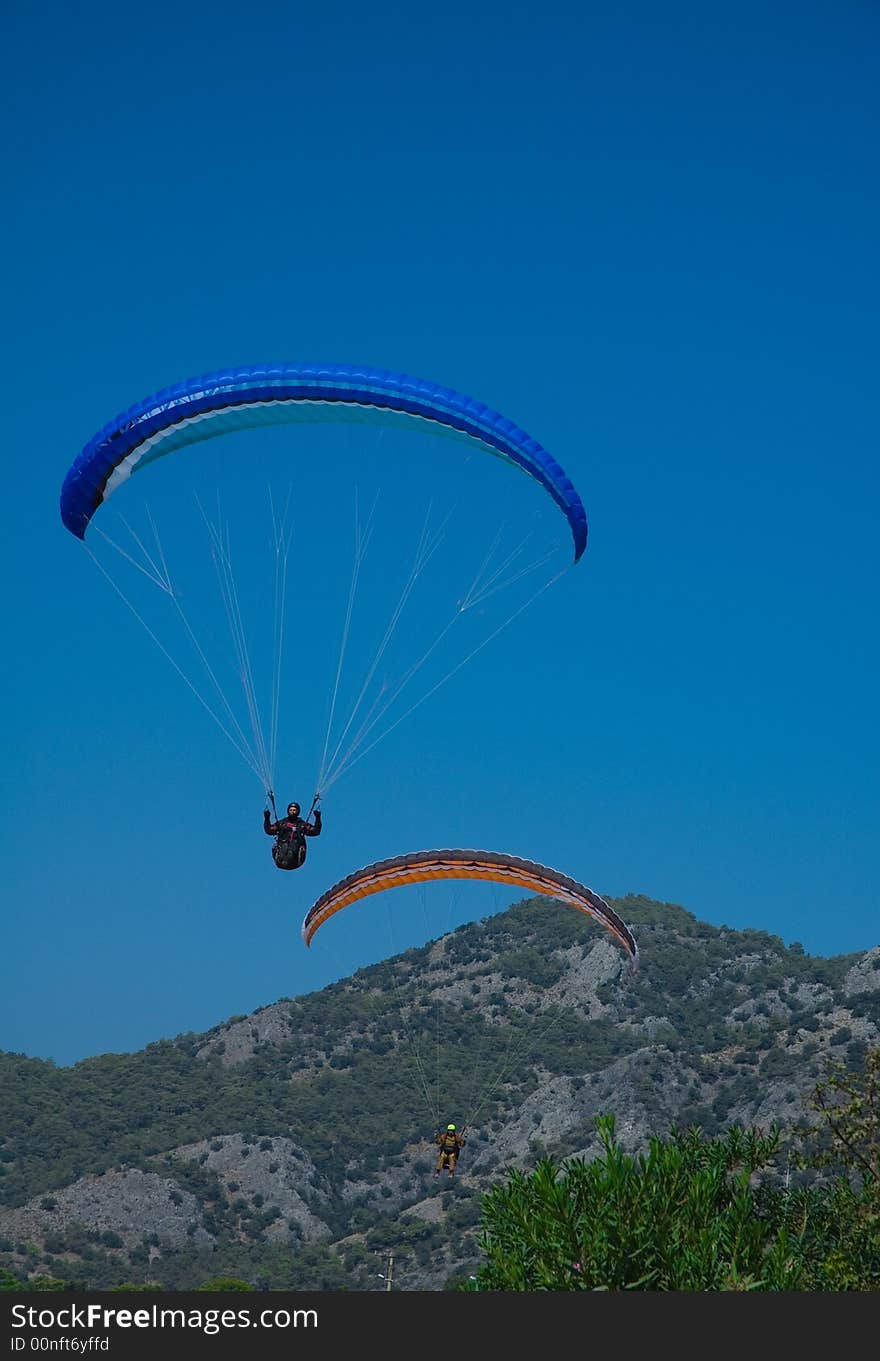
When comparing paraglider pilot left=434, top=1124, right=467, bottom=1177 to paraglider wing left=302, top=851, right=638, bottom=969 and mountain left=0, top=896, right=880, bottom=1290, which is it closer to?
paraglider wing left=302, top=851, right=638, bottom=969

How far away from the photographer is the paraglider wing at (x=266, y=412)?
105 ft

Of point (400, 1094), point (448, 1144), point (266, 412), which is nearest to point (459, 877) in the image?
point (448, 1144)

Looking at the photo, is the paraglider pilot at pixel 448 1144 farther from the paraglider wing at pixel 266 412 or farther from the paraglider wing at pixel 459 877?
the paraglider wing at pixel 266 412

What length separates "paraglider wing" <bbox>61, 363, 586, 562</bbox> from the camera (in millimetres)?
31906

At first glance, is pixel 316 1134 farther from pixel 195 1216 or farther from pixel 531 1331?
pixel 531 1331

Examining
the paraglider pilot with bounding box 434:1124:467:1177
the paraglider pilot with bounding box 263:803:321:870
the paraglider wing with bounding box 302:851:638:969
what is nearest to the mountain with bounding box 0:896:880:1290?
the paraglider wing with bounding box 302:851:638:969

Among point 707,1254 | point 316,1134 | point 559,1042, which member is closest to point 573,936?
point 559,1042

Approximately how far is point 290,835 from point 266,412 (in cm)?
845

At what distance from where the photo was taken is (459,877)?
45.2 m

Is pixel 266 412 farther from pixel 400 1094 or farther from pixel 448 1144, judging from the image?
pixel 400 1094

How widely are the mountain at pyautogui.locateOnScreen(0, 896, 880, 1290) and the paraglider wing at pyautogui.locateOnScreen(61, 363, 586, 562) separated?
56.7 m

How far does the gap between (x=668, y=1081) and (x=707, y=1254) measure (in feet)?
234

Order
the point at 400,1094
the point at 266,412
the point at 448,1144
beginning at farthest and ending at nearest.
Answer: the point at 400,1094 → the point at 448,1144 → the point at 266,412

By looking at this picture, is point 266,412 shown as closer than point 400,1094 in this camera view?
Yes
